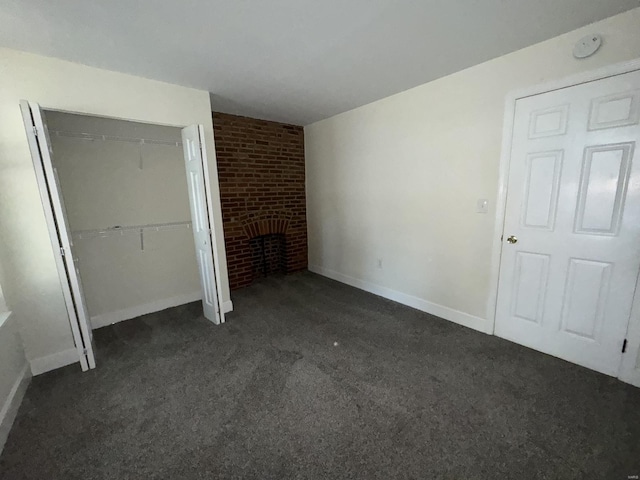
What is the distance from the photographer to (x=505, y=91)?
2156mm

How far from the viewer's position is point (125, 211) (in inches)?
116

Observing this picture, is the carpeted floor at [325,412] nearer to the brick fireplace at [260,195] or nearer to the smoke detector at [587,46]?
the brick fireplace at [260,195]

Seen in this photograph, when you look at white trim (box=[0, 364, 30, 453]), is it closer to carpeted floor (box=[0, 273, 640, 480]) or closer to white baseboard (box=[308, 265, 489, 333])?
carpeted floor (box=[0, 273, 640, 480])

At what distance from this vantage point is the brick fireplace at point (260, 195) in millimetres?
3609

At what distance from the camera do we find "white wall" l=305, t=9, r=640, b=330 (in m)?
2.04

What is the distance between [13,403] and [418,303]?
3.40 meters

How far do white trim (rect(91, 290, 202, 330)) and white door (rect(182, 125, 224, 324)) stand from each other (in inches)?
26.0

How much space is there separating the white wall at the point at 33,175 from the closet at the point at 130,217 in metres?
→ 0.24

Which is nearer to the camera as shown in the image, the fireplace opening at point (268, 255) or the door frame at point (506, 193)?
the door frame at point (506, 193)

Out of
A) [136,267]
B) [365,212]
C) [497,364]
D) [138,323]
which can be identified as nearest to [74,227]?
[136,267]

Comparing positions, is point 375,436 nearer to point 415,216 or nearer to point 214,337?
point 214,337

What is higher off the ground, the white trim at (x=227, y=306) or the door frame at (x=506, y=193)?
the door frame at (x=506, y=193)

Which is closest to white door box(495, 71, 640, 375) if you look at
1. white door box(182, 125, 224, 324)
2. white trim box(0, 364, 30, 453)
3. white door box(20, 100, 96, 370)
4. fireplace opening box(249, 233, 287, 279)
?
white door box(182, 125, 224, 324)

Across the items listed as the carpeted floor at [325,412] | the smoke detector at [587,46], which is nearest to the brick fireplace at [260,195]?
the carpeted floor at [325,412]
